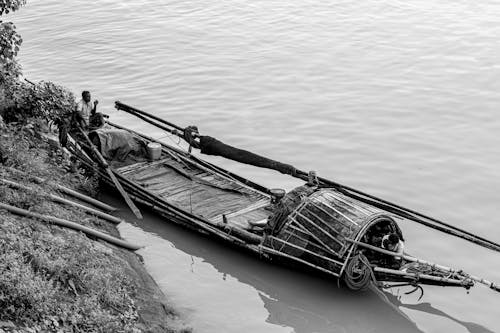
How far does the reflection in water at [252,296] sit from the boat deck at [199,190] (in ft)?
1.87

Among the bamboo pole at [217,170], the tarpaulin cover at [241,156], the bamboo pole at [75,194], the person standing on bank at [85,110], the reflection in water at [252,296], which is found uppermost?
the tarpaulin cover at [241,156]

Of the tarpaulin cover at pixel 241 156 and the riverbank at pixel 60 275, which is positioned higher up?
the tarpaulin cover at pixel 241 156

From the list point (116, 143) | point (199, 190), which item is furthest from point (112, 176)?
point (199, 190)

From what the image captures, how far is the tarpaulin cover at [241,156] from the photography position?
10.0 meters

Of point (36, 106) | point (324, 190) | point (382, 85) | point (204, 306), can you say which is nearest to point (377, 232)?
point (324, 190)

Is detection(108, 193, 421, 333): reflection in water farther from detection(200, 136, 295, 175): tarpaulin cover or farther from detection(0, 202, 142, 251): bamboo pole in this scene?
detection(200, 136, 295, 175): tarpaulin cover

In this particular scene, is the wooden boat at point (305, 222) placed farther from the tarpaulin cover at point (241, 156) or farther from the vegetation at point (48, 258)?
the vegetation at point (48, 258)

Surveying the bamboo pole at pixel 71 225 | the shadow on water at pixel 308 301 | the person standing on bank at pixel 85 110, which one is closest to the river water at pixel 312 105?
the shadow on water at pixel 308 301

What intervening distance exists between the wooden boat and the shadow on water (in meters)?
0.46

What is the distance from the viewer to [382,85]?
17.6 metres

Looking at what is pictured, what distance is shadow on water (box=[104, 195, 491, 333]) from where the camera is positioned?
9430mm

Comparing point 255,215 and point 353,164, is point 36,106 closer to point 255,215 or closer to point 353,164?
point 255,215

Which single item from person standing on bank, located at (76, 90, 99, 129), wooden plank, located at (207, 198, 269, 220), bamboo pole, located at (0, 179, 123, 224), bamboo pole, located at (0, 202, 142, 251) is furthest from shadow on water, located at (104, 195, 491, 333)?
person standing on bank, located at (76, 90, 99, 129)

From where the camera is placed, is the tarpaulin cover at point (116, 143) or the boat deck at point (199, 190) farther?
the tarpaulin cover at point (116, 143)
